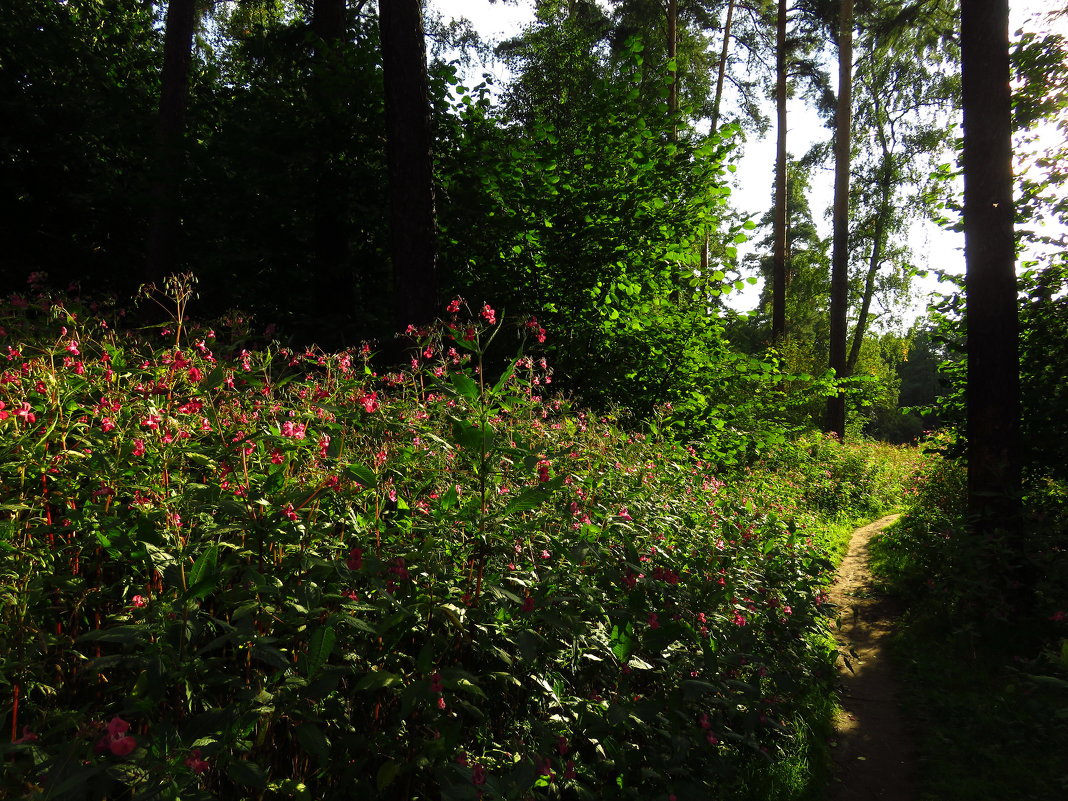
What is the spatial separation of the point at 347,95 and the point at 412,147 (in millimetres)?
2130

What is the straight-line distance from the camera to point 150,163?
31.2ft

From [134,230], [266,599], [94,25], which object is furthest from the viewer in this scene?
[94,25]

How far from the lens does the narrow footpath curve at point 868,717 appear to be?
366cm

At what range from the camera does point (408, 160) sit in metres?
6.66

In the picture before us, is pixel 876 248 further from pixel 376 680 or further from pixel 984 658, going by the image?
pixel 376 680

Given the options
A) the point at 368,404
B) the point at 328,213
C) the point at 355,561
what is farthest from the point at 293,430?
the point at 328,213

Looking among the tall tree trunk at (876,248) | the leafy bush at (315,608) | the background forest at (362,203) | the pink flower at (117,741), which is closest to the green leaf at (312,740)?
the leafy bush at (315,608)

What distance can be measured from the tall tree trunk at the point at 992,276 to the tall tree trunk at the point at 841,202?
38.4 feet

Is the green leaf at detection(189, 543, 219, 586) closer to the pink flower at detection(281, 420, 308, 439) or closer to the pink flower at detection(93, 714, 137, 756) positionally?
the pink flower at detection(93, 714, 137, 756)

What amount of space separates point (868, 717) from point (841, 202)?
631 inches

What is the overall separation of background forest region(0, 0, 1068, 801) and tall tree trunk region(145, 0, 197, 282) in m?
0.06

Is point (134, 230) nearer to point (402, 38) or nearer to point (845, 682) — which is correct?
point (402, 38)

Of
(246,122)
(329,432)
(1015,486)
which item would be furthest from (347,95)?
(1015,486)

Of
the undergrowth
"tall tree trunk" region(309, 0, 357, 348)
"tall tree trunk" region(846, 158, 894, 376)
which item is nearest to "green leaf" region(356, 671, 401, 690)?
the undergrowth
